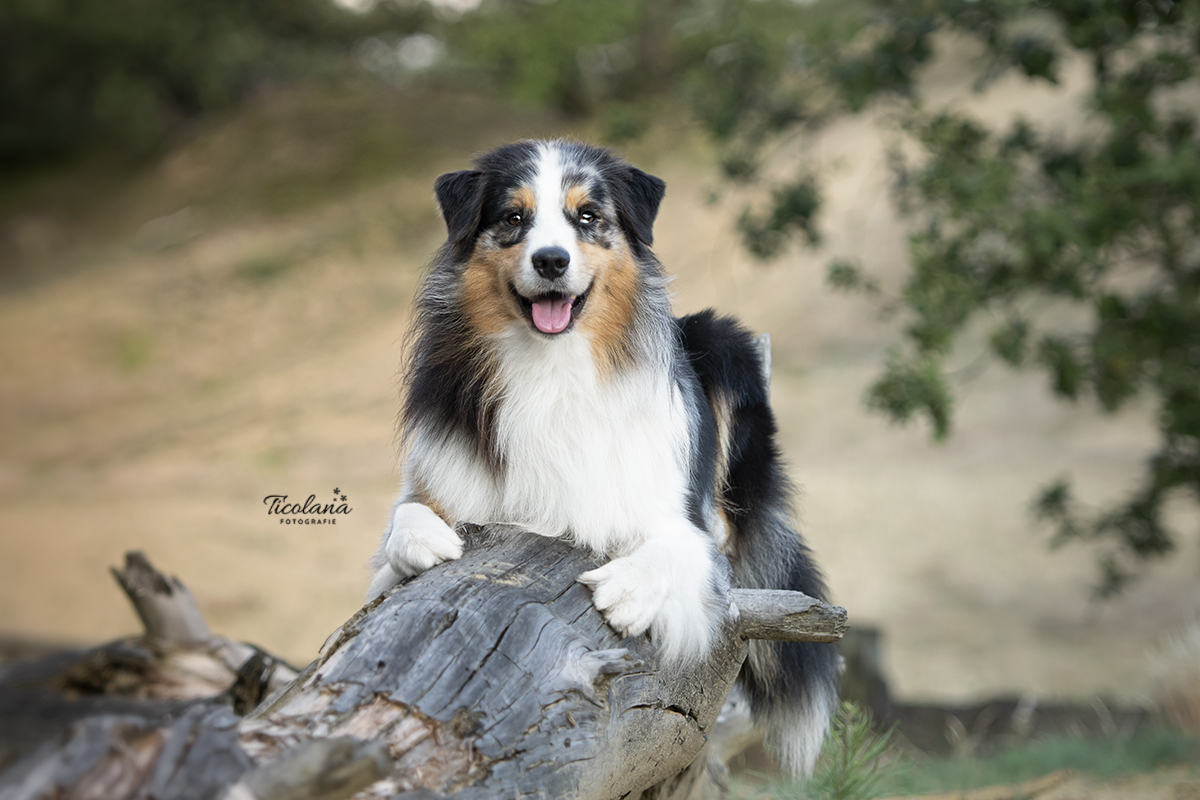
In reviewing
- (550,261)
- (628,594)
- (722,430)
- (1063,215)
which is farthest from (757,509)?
(1063,215)

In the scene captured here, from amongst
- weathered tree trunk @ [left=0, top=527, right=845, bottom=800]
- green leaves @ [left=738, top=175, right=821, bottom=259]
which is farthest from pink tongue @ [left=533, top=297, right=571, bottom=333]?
green leaves @ [left=738, top=175, right=821, bottom=259]

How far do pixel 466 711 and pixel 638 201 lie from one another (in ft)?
5.27

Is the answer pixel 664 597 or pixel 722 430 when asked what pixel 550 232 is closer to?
pixel 722 430

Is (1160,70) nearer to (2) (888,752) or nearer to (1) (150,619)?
(2) (888,752)

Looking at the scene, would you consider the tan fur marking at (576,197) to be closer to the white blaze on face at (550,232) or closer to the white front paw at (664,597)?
the white blaze on face at (550,232)

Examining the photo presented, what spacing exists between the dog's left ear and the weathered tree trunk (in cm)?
97

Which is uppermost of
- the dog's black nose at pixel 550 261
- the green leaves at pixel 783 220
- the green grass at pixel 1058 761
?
the green leaves at pixel 783 220

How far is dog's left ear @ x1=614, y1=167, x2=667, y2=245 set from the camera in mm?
2885

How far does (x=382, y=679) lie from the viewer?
1.96 m

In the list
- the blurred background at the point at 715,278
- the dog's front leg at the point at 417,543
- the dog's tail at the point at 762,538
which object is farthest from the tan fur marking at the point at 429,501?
the dog's tail at the point at 762,538

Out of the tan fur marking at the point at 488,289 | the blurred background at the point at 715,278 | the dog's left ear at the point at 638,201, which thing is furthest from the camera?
the blurred background at the point at 715,278

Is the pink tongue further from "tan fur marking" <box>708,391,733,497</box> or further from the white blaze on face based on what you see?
"tan fur marking" <box>708,391,733,497</box>

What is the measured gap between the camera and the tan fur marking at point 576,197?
2.73 metres

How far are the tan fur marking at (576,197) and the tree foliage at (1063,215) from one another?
1.80m
